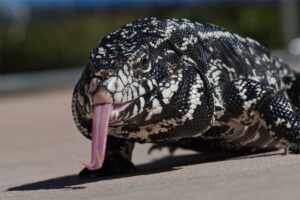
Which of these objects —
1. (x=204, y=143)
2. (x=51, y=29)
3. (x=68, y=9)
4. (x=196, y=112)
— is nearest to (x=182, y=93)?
(x=196, y=112)

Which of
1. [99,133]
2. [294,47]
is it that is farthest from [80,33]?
[99,133]

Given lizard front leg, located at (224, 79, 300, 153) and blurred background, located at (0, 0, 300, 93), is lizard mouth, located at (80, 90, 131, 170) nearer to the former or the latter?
lizard front leg, located at (224, 79, 300, 153)

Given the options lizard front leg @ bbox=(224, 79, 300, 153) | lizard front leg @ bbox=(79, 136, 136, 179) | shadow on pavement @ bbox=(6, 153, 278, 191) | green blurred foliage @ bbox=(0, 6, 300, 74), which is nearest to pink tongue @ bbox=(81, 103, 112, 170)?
shadow on pavement @ bbox=(6, 153, 278, 191)

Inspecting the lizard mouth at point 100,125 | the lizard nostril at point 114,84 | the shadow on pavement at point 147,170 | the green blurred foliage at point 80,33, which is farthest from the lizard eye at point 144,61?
the green blurred foliage at point 80,33

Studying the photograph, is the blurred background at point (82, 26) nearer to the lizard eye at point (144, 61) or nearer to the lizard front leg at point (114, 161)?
the lizard front leg at point (114, 161)

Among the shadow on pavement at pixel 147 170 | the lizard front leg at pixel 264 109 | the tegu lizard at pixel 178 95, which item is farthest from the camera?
the lizard front leg at pixel 264 109

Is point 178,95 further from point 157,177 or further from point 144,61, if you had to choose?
point 157,177
